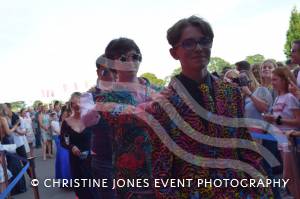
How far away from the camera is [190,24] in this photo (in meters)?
1.82

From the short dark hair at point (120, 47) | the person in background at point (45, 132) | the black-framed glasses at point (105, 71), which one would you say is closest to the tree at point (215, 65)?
the short dark hair at point (120, 47)

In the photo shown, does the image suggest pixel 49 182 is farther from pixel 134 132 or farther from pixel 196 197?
pixel 196 197

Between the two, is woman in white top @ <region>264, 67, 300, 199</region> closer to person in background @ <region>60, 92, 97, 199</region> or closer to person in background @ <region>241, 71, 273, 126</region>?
person in background @ <region>241, 71, 273, 126</region>

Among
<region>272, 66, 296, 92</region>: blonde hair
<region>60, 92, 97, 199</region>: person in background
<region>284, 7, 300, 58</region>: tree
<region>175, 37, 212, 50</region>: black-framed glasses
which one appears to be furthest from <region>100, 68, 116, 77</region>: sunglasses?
<region>284, 7, 300, 58</region>: tree

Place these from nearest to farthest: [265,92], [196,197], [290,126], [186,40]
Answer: [196,197]
[186,40]
[290,126]
[265,92]

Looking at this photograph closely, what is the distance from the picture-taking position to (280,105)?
171 inches

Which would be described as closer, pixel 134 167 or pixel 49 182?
pixel 134 167

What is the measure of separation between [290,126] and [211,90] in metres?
2.72

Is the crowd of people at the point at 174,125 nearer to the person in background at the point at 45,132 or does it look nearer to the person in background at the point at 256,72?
the person in background at the point at 256,72

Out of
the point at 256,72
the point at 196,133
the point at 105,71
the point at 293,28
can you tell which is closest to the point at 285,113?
the point at 256,72

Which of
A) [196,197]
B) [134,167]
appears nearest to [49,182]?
[134,167]

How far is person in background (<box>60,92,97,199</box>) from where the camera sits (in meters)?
4.09

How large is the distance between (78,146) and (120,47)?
216 centimetres

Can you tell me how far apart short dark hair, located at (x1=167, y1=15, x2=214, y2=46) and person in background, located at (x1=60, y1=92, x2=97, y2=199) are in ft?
7.59
